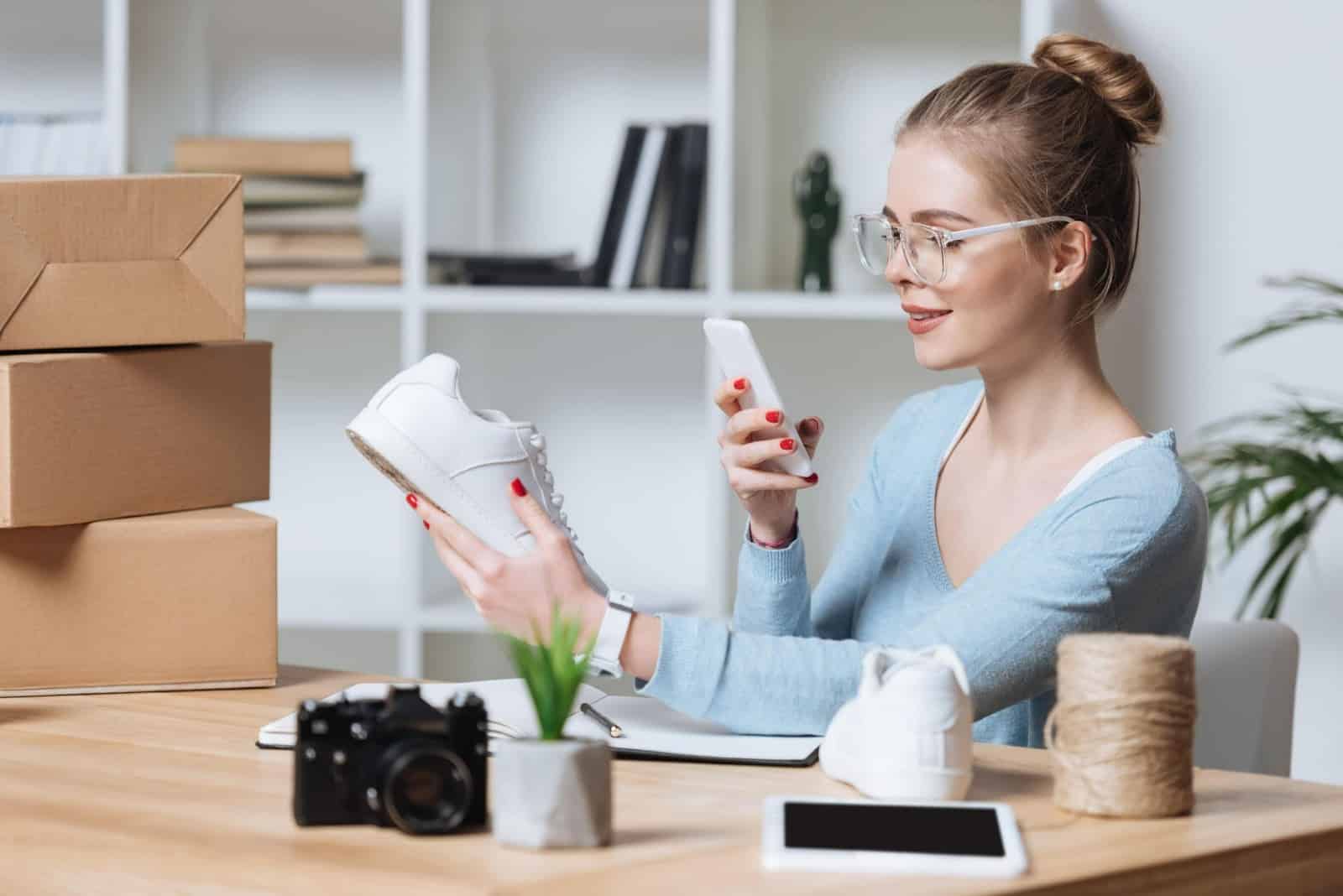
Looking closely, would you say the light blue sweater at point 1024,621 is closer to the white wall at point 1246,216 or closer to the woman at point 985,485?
the woman at point 985,485

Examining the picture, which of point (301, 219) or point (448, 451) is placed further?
point (301, 219)

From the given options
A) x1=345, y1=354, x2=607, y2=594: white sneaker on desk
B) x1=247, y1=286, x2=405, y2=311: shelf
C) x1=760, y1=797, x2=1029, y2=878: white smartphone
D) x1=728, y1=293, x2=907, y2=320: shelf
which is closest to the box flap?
x1=345, y1=354, x2=607, y2=594: white sneaker on desk

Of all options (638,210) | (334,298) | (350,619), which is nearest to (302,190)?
(334,298)

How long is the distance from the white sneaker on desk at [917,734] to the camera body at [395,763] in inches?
9.5

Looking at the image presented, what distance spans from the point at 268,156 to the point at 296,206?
90 mm

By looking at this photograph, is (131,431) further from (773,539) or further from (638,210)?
(638,210)

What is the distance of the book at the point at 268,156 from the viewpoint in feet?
8.67

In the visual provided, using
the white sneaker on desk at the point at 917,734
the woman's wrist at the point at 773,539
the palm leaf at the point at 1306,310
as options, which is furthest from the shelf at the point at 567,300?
the white sneaker on desk at the point at 917,734

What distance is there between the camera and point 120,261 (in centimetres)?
143

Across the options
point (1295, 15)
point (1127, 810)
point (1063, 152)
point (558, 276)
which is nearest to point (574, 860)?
point (1127, 810)

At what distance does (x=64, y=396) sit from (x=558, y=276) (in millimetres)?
1313

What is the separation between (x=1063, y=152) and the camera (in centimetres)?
145

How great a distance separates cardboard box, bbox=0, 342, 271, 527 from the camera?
4.47 feet

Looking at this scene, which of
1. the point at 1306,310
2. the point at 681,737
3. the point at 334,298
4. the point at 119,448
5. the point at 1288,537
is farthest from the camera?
the point at 334,298
